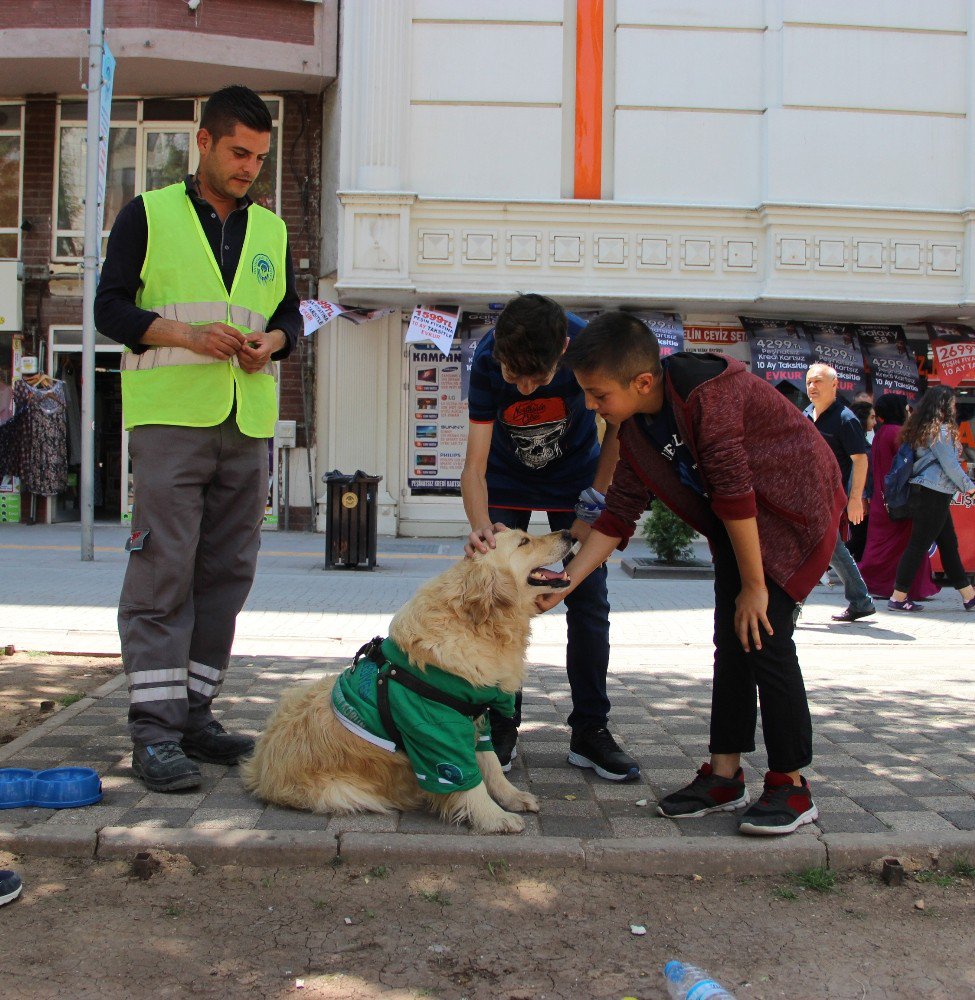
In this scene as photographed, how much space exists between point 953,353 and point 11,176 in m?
15.5

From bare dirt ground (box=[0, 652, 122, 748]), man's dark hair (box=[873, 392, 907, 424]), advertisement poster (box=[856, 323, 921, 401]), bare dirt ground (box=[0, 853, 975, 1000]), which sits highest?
advertisement poster (box=[856, 323, 921, 401])

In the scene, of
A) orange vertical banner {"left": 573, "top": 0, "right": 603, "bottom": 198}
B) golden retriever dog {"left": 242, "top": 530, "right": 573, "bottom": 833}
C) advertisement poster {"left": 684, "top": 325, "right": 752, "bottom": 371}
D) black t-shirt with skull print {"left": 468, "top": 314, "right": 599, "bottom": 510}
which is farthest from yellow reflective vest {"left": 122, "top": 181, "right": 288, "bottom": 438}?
advertisement poster {"left": 684, "top": 325, "right": 752, "bottom": 371}

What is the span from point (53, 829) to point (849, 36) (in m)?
15.7

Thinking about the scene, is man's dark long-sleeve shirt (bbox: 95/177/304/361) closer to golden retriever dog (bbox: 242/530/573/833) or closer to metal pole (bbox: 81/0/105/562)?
golden retriever dog (bbox: 242/530/573/833)

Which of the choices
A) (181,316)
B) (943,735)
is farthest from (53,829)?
(943,735)

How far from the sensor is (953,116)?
1516 cm

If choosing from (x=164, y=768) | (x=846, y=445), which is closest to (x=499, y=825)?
(x=164, y=768)

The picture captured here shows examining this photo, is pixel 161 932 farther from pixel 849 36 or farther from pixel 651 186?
pixel 849 36

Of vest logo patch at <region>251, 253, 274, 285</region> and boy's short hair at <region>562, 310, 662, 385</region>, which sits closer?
boy's short hair at <region>562, 310, 662, 385</region>

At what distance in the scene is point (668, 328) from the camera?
15086 mm

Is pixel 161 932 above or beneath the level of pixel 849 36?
beneath

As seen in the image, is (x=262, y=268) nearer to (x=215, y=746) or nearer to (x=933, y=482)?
(x=215, y=746)

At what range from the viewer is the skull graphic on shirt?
4055 mm

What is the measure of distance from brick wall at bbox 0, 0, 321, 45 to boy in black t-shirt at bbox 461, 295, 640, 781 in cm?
1297
